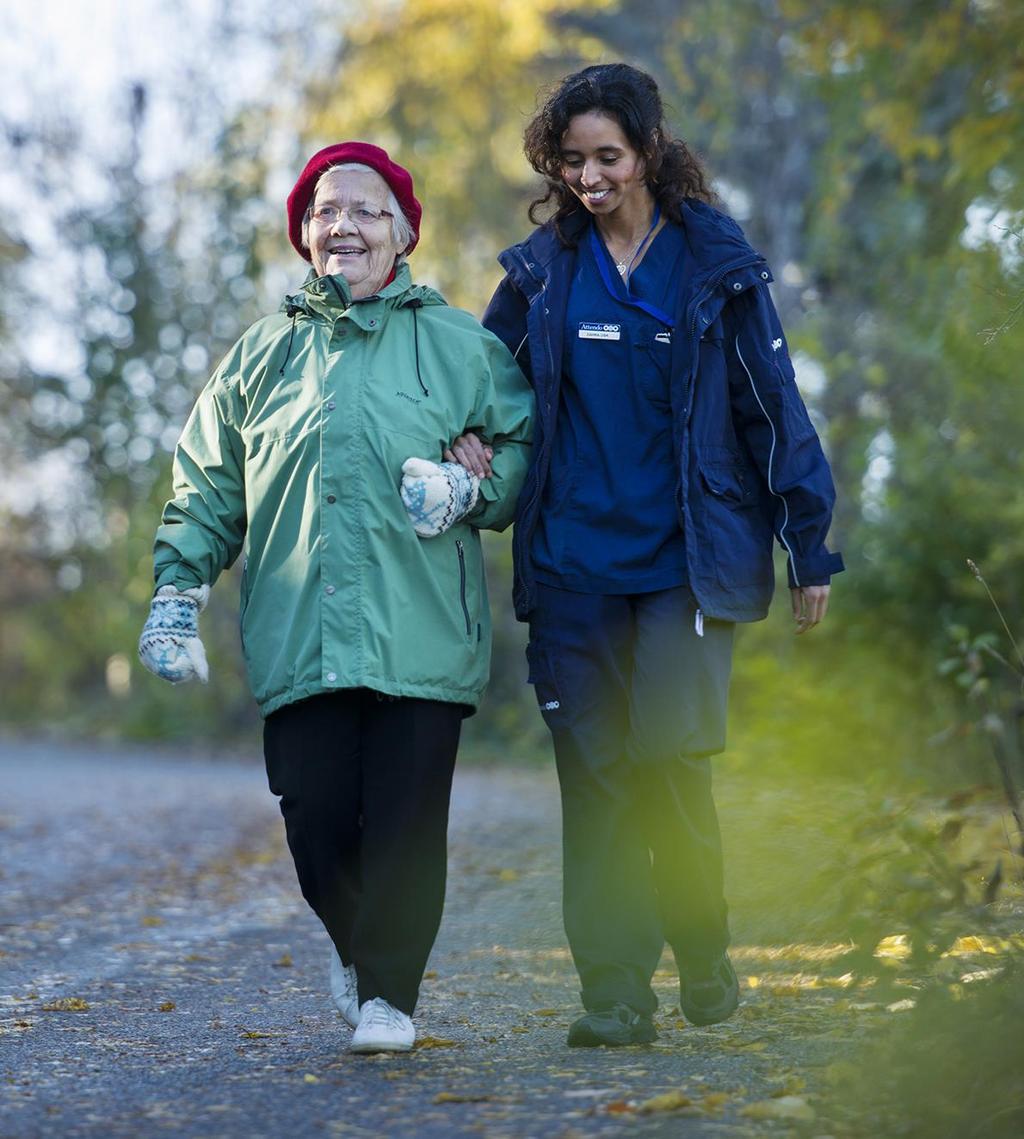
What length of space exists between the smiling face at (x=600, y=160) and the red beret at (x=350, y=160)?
1.34 feet

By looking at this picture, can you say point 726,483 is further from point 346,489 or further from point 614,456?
point 346,489

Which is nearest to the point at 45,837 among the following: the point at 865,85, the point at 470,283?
the point at 865,85

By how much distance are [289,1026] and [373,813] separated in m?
0.82

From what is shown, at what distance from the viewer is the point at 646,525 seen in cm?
441

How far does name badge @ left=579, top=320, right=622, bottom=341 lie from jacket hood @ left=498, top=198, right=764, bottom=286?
19cm

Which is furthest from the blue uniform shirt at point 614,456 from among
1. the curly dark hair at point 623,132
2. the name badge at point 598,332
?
the curly dark hair at point 623,132

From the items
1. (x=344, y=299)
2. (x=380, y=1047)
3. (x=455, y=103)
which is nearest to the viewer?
(x=380, y=1047)

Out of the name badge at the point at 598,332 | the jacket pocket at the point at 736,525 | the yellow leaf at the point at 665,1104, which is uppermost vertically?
the name badge at the point at 598,332

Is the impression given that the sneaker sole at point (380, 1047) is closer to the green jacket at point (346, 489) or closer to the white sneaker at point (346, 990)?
the white sneaker at point (346, 990)

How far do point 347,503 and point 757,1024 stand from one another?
163 cm

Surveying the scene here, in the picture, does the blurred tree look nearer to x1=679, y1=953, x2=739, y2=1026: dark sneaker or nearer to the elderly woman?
the elderly woman

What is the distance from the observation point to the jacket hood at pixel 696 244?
4.44 m

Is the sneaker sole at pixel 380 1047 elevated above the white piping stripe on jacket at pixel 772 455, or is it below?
below

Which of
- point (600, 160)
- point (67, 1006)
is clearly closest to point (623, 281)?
point (600, 160)
